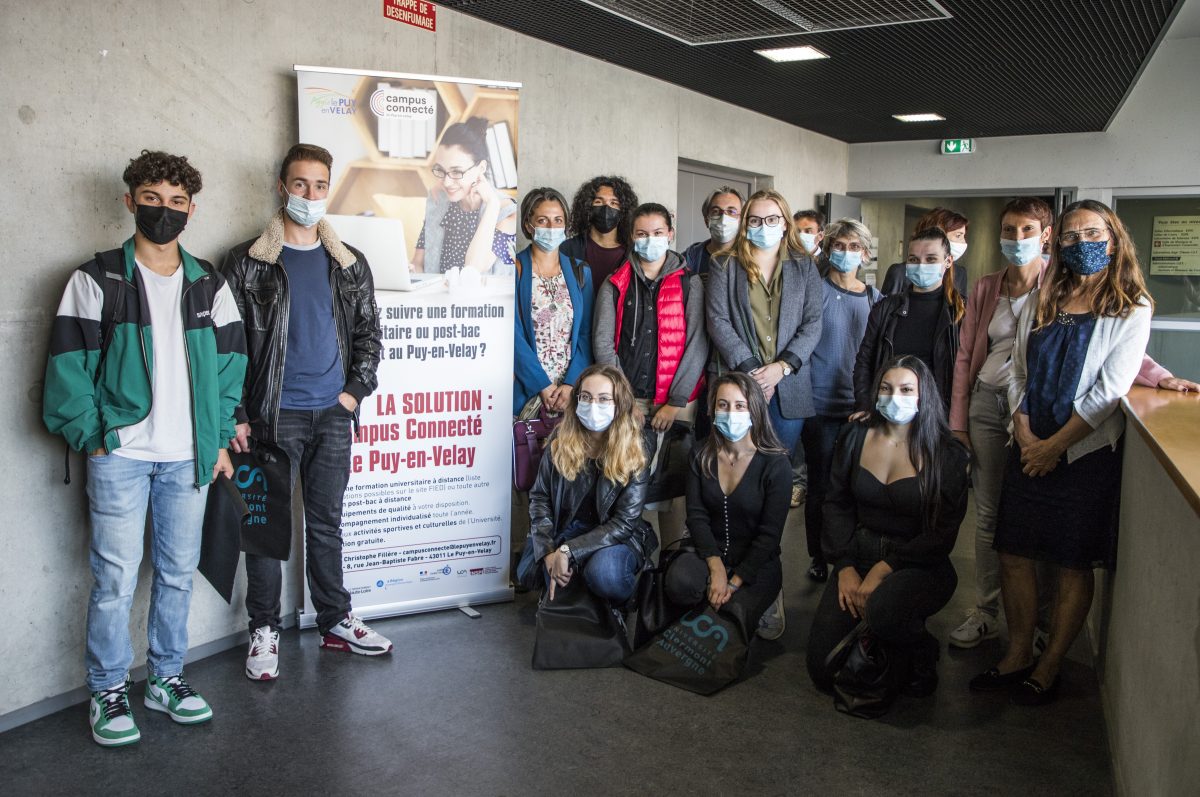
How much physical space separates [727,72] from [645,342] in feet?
8.78

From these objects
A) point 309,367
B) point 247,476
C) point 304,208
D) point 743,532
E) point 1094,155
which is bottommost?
point 743,532

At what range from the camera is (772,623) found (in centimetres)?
388

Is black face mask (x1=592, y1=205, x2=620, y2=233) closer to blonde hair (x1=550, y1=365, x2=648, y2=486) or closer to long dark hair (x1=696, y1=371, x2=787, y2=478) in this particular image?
blonde hair (x1=550, y1=365, x2=648, y2=486)

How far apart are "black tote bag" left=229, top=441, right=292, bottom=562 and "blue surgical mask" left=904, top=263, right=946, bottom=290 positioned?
8.44 feet

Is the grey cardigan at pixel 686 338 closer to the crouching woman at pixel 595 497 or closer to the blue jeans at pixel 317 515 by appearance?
the crouching woman at pixel 595 497

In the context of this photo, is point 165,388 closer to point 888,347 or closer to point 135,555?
point 135,555

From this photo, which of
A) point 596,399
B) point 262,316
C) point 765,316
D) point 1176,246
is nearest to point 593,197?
point 765,316

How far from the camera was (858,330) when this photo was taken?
447cm

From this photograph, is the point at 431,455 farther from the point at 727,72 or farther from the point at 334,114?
the point at 727,72

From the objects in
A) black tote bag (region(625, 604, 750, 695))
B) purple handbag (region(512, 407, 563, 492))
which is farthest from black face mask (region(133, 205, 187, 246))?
black tote bag (region(625, 604, 750, 695))

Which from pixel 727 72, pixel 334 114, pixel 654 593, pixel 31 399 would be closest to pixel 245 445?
pixel 31 399

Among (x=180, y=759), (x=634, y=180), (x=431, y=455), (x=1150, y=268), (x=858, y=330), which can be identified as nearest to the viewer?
(x=180, y=759)

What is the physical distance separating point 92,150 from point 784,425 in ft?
9.06

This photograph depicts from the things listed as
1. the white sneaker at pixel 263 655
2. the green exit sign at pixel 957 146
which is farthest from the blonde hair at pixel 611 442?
the green exit sign at pixel 957 146
